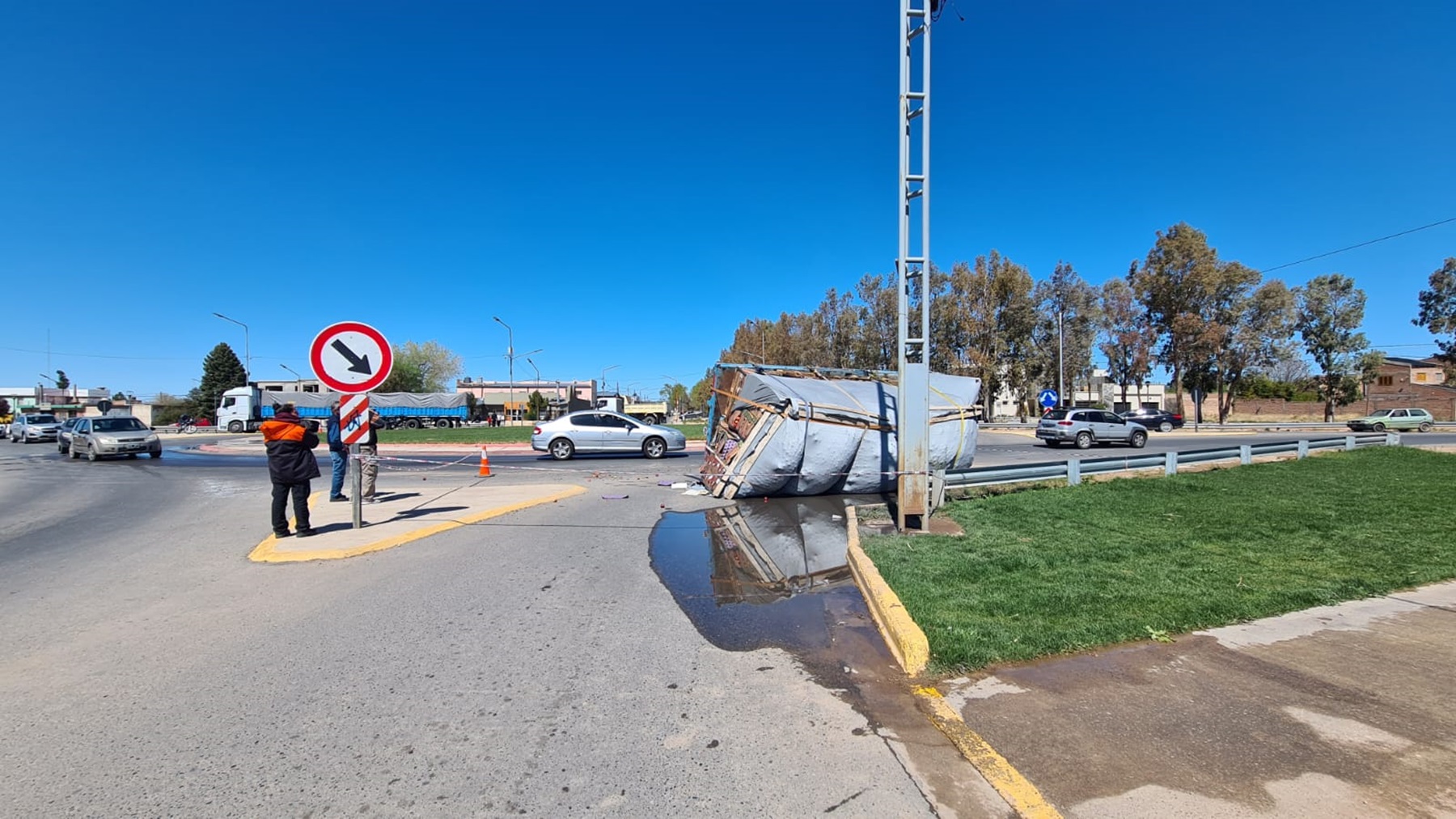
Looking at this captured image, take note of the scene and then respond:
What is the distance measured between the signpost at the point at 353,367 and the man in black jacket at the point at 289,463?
0.47 meters

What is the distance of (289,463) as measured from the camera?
7.70m

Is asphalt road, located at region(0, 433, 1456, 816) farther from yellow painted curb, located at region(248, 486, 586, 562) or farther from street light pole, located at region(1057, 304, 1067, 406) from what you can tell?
street light pole, located at region(1057, 304, 1067, 406)

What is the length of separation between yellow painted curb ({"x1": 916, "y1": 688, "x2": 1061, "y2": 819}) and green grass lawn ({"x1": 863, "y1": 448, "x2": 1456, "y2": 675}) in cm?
49

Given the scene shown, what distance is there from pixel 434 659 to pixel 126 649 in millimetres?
2184

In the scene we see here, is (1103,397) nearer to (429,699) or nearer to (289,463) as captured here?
(289,463)

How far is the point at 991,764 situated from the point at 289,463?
313 inches

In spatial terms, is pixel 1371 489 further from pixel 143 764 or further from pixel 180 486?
pixel 180 486

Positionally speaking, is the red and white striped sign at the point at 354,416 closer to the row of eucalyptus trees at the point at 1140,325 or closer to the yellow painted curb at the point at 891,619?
the yellow painted curb at the point at 891,619

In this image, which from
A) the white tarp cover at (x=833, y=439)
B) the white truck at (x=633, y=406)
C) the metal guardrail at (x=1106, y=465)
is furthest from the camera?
the white truck at (x=633, y=406)

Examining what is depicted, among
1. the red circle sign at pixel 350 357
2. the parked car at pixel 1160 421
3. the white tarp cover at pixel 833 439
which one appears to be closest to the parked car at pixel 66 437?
the red circle sign at pixel 350 357

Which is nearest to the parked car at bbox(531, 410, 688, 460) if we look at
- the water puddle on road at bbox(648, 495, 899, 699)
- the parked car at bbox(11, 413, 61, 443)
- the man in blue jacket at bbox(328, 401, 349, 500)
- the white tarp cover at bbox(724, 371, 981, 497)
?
the white tarp cover at bbox(724, 371, 981, 497)

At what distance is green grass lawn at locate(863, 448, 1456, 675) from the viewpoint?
4.67 meters

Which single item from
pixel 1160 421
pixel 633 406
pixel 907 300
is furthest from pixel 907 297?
pixel 633 406

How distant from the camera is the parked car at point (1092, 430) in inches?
1066
